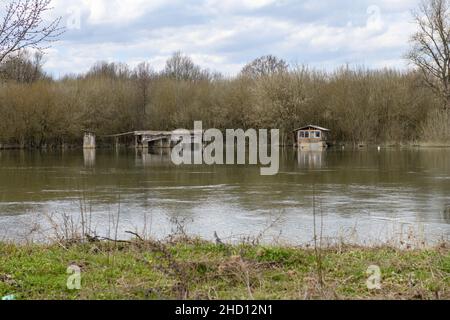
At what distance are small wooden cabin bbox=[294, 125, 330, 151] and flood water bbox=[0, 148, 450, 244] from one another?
101 feet

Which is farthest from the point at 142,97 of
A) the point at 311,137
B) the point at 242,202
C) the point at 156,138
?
the point at 242,202

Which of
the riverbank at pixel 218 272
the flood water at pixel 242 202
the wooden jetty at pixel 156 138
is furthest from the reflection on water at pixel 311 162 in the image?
the wooden jetty at pixel 156 138

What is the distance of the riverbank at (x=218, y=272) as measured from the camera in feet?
17.9

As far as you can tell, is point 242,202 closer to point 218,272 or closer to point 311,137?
point 218,272

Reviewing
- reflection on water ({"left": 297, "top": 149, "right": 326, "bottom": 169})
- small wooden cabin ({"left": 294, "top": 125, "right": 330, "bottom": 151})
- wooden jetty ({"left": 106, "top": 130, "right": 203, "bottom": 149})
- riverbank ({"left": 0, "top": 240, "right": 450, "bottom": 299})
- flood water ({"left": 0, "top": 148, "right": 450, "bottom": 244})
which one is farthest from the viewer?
wooden jetty ({"left": 106, "top": 130, "right": 203, "bottom": 149})

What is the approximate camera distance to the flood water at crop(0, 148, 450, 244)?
39.4 ft

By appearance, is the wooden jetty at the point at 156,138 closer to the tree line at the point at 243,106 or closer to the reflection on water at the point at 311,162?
the tree line at the point at 243,106

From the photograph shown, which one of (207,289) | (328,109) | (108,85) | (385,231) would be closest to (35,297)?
(207,289)

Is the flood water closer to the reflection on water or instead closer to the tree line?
the reflection on water

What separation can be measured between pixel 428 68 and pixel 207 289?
5378 centimetres

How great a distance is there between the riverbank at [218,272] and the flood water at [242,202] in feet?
6.80

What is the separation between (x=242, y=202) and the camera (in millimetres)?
16891

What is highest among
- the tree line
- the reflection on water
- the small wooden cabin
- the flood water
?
the tree line

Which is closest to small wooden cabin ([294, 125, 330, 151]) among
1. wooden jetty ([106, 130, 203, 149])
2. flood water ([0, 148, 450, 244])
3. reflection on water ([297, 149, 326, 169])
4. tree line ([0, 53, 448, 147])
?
tree line ([0, 53, 448, 147])
